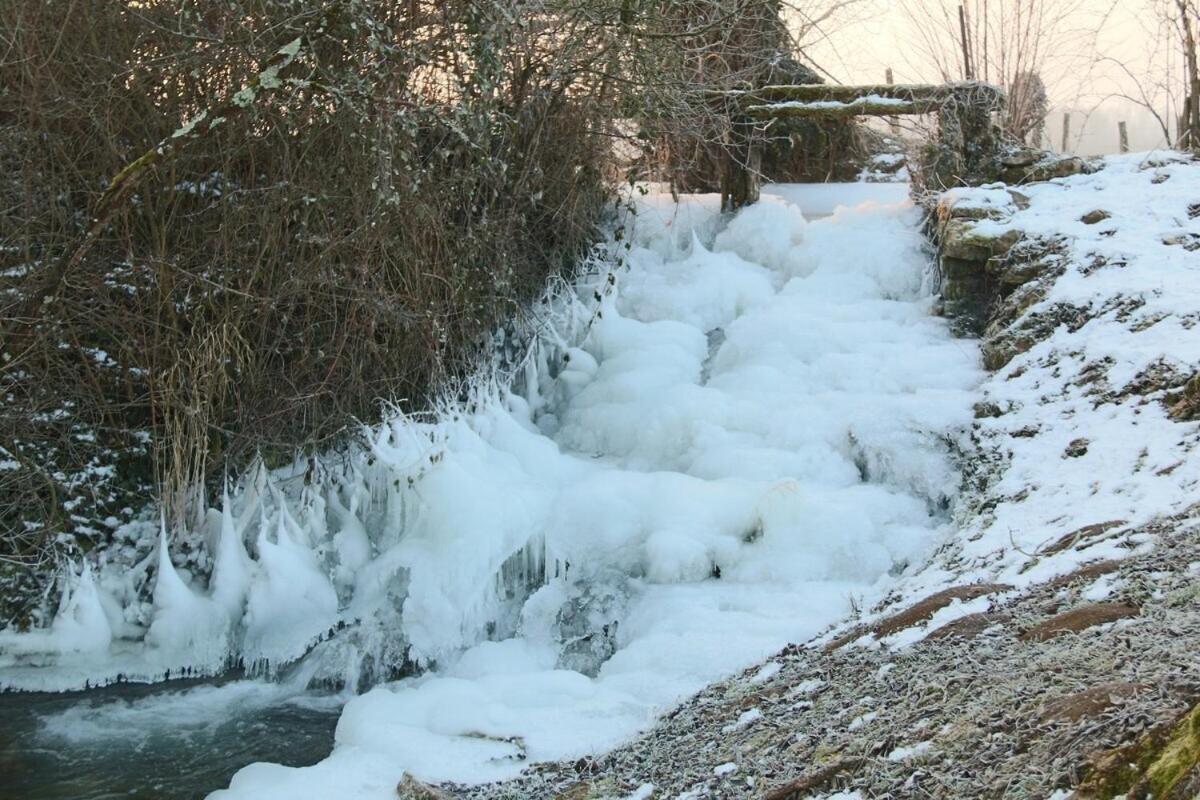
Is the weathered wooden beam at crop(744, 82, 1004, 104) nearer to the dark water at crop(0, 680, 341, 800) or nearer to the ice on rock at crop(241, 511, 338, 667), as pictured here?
the ice on rock at crop(241, 511, 338, 667)

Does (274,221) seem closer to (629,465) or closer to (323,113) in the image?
(323,113)

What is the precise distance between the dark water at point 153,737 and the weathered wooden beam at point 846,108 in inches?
245

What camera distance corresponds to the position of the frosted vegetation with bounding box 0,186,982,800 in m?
5.32

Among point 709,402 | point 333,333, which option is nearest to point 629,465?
point 709,402

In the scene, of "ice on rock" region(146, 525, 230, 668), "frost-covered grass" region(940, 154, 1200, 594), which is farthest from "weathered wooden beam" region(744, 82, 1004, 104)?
"ice on rock" region(146, 525, 230, 668)

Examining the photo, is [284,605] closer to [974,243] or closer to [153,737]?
[153,737]

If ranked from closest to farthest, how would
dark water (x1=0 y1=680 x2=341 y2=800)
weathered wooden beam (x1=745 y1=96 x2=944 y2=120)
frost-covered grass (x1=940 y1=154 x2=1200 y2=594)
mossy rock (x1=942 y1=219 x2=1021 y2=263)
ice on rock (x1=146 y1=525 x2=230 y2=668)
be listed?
frost-covered grass (x1=940 y1=154 x2=1200 y2=594)
dark water (x1=0 y1=680 x2=341 y2=800)
ice on rock (x1=146 y1=525 x2=230 y2=668)
mossy rock (x1=942 y1=219 x2=1021 y2=263)
weathered wooden beam (x1=745 y1=96 x2=944 y2=120)

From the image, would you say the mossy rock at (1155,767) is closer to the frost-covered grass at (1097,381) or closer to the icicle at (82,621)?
the frost-covered grass at (1097,381)

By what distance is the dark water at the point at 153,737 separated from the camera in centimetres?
509

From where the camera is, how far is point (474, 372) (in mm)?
7734

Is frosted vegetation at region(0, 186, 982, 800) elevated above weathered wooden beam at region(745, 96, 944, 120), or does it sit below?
below

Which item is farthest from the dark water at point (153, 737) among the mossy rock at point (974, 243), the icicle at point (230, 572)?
the mossy rock at point (974, 243)

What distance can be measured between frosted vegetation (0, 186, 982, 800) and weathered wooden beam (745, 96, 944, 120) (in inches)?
90.5

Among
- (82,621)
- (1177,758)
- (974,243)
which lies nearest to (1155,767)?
(1177,758)
